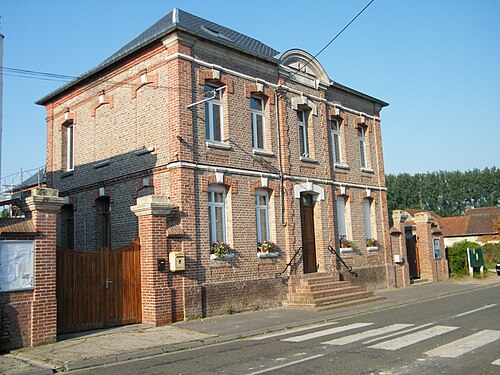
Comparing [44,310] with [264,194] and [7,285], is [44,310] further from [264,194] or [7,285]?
[264,194]

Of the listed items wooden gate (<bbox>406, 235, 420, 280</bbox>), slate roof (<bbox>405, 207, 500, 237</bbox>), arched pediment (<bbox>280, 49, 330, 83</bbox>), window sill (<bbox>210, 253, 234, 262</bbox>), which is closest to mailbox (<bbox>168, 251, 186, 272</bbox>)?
window sill (<bbox>210, 253, 234, 262</bbox>)

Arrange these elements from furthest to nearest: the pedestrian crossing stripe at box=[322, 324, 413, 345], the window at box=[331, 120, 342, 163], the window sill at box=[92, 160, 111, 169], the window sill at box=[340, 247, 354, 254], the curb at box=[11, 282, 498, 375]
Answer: the window at box=[331, 120, 342, 163] < the window sill at box=[340, 247, 354, 254] < the window sill at box=[92, 160, 111, 169] < the pedestrian crossing stripe at box=[322, 324, 413, 345] < the curb at box=[11, 282, 498, 375]

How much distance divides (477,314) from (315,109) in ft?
32.5

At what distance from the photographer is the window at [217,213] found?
1534cm

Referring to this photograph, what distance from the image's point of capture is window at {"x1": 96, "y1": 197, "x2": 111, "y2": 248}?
56.7 ft

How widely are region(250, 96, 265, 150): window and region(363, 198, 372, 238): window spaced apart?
7.19 m

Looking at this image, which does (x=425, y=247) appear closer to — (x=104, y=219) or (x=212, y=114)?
(x=212, y=114)

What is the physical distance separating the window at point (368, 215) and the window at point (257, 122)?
7.19 meters

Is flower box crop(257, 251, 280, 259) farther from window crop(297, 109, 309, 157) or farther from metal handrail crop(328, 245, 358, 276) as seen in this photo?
window crop(297, 109, 309, 157)

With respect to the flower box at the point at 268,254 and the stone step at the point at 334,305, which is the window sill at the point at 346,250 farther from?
the flower box at the point at 268,254

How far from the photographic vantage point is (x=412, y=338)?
977 cm

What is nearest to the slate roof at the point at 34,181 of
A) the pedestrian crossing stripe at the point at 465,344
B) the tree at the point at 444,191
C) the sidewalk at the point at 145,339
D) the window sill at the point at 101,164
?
the window sill at the point at 101,164

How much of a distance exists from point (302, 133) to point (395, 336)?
10699 millimetres

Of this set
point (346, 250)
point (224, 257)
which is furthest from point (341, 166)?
point (224, 257)
